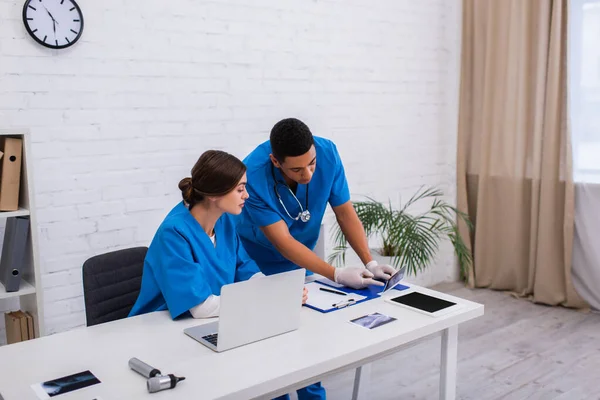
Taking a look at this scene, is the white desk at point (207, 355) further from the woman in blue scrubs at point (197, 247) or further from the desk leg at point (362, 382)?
the desk leg at point (362, 382)

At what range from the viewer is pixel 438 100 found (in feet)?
14.5

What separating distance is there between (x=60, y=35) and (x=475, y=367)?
252cm

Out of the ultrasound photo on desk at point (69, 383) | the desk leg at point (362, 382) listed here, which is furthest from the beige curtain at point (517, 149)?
the ultrasound photo on desk at point (69, 383)

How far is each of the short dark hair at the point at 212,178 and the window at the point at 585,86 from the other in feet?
8.98

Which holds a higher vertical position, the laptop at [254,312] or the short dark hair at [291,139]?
the short dark hair at [291,139]

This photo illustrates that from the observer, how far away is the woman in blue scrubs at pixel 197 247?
184 centimetres

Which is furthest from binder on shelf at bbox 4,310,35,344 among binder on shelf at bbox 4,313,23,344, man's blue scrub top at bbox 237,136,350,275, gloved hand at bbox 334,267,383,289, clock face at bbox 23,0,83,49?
gloved hand at bbox 334,267,383,289

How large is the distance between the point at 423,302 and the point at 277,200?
0.64 metres

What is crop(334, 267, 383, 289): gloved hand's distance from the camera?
2.14 m

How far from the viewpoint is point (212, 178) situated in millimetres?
1914

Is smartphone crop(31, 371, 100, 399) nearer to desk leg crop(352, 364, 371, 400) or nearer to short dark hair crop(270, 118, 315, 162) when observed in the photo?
short dark hair crop(270, 118, 315, 162)

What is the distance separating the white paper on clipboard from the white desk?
0.06m

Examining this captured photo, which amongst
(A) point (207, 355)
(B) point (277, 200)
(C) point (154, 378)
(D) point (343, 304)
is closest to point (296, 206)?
(B) point (277, 200)

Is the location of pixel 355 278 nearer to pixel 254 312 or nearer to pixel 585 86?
pixel 254 312
